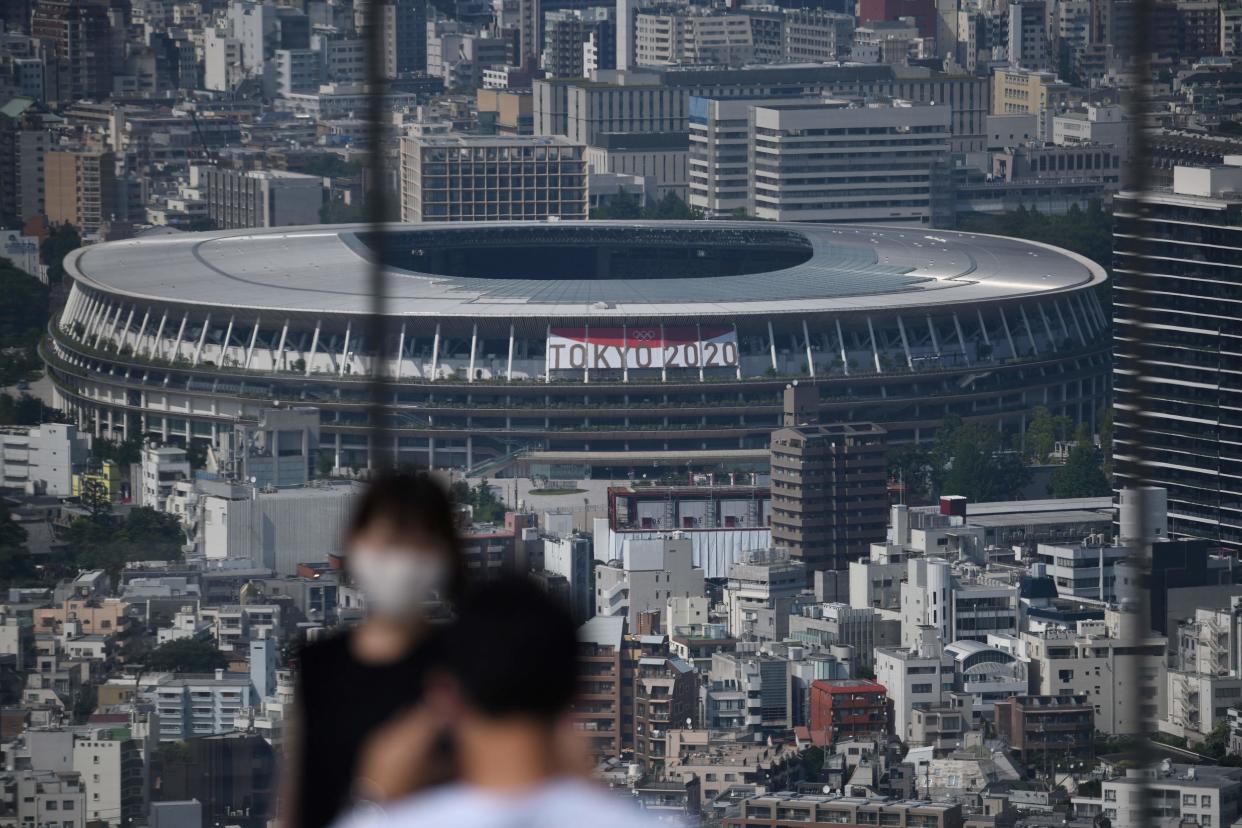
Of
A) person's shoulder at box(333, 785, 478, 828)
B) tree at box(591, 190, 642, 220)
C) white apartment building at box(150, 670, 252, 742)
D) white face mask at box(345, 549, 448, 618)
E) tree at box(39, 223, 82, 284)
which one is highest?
white face mask at box(345, 549, 448, 618)

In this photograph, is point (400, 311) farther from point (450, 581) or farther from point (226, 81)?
point (226, 81)

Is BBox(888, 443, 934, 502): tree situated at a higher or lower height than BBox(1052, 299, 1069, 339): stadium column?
lower

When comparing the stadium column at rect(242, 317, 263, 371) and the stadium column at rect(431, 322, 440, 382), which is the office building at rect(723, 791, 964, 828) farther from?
the stadium column at rect(242, 317, 263, 371)

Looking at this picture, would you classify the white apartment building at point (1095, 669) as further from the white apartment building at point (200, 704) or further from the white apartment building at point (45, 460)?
the white apartment building at point (45, 460)

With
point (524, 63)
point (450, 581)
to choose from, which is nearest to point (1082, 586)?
point (450, 581)

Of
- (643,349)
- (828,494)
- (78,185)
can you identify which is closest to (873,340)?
(643,349)

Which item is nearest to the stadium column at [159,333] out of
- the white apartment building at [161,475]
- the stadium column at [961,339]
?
the white apartment building at [161,475]

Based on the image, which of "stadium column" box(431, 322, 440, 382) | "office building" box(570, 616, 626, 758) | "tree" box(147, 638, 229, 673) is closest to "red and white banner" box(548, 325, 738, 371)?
"stadium column" box(431, 322, 440, 382)
